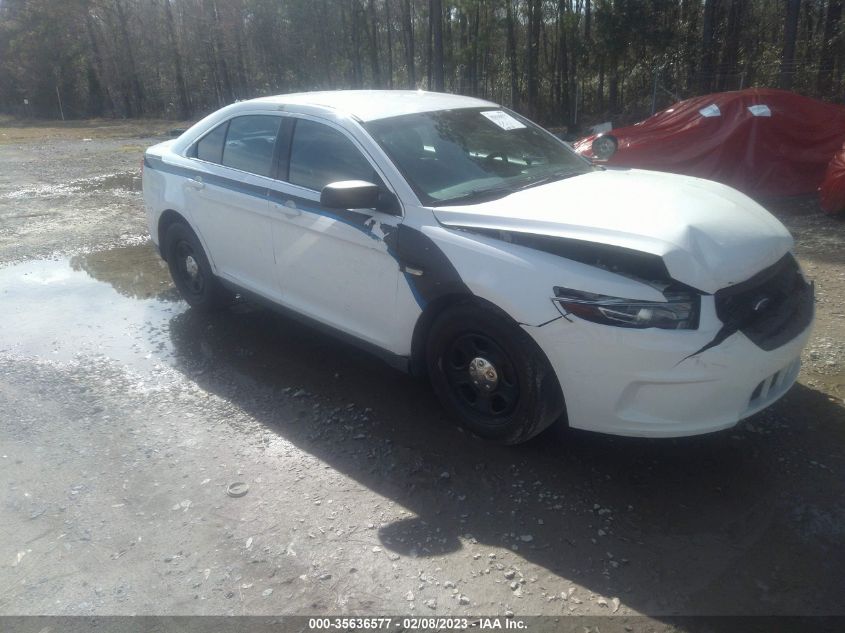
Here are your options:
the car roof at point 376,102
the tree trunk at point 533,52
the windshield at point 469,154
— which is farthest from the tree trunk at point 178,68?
the windshield at point 469,154

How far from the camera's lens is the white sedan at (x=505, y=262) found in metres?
3.14

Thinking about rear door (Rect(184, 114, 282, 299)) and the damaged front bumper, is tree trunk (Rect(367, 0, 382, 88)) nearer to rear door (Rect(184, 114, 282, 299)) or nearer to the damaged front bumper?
rear door (Rect(184, 114, 282, 299))

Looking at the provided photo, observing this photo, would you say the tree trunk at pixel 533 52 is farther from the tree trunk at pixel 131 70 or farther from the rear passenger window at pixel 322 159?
the tree trunk at pixel 131 70

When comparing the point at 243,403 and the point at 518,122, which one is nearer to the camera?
the point at 243,403

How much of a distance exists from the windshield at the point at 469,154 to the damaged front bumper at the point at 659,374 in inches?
44.2

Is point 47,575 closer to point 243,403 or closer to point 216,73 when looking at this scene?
point 243,403

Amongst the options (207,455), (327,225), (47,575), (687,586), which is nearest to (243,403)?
(207,455)

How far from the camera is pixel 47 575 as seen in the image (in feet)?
10.1

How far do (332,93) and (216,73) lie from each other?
34580 mm

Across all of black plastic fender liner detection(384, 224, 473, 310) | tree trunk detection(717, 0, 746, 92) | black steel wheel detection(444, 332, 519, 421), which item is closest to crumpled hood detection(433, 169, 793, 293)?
black plastic fender liner detection(384, 224, 473, 310)

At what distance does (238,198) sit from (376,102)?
118 cm

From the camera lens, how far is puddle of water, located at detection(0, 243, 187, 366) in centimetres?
543

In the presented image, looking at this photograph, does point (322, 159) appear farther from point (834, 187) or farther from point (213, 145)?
point (834, 187)

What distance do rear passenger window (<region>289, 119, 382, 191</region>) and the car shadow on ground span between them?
4.46 ft
